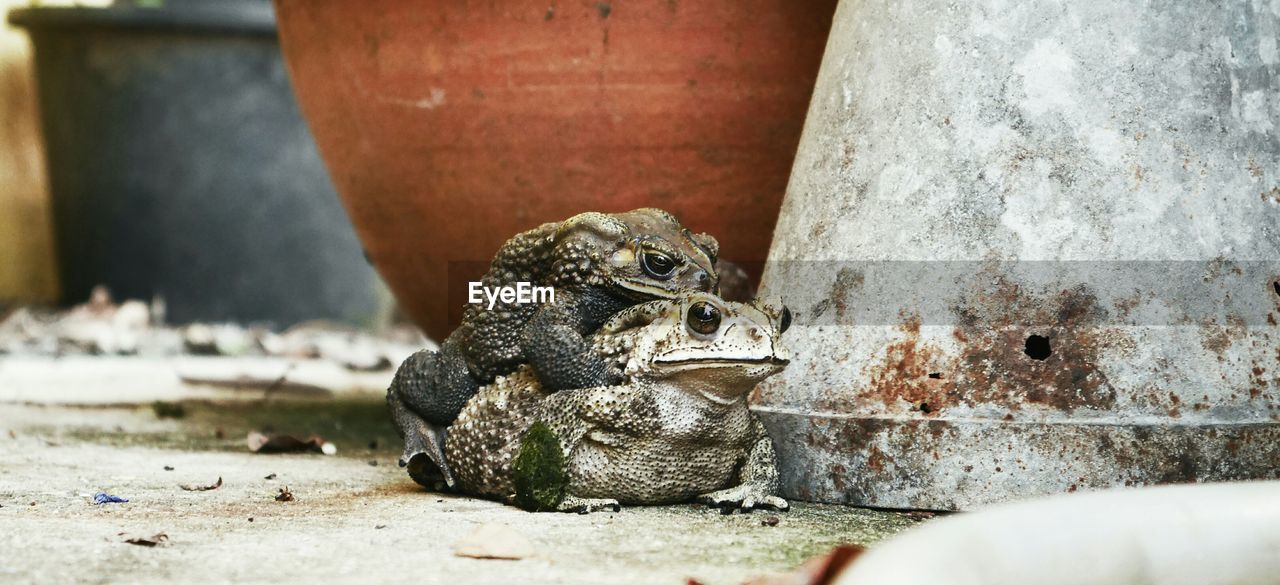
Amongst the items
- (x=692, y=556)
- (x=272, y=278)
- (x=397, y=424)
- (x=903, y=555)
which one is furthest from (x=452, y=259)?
(x=272, y=278)

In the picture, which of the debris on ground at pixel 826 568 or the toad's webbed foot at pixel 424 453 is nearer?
the debris on ground at pixel 826 568

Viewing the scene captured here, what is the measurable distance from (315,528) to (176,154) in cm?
488

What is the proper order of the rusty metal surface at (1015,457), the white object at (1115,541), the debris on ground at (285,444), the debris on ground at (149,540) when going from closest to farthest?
the white object at (1115,541) → the debris on ground at (149,540) → the rusty metal surface at (1015,457) → the debris on ground at (285,444)

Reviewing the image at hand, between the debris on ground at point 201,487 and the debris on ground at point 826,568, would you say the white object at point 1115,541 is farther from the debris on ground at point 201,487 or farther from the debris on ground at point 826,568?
the debris on ground at point 201,487

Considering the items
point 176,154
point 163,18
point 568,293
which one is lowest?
point 176,154

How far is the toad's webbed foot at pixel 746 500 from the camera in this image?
2.05 m

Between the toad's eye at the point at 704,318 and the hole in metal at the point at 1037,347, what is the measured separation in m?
0.48

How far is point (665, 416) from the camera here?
2.03 metres

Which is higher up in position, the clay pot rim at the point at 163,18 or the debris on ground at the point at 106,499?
the clay pot rim at the point at 163,18

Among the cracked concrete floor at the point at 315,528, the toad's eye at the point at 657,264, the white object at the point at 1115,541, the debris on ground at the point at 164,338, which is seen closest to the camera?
the white object at the point at 1115,541

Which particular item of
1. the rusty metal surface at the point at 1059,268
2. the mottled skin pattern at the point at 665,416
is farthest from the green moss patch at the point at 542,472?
the rusty metal surface at the point at 1059,268

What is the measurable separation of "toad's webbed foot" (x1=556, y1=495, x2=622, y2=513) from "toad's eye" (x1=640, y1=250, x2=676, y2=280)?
1.23 feet

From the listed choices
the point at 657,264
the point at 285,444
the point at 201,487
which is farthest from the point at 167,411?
the point at 657,264

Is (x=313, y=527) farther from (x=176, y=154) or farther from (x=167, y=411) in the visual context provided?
(x=176, y=154)
